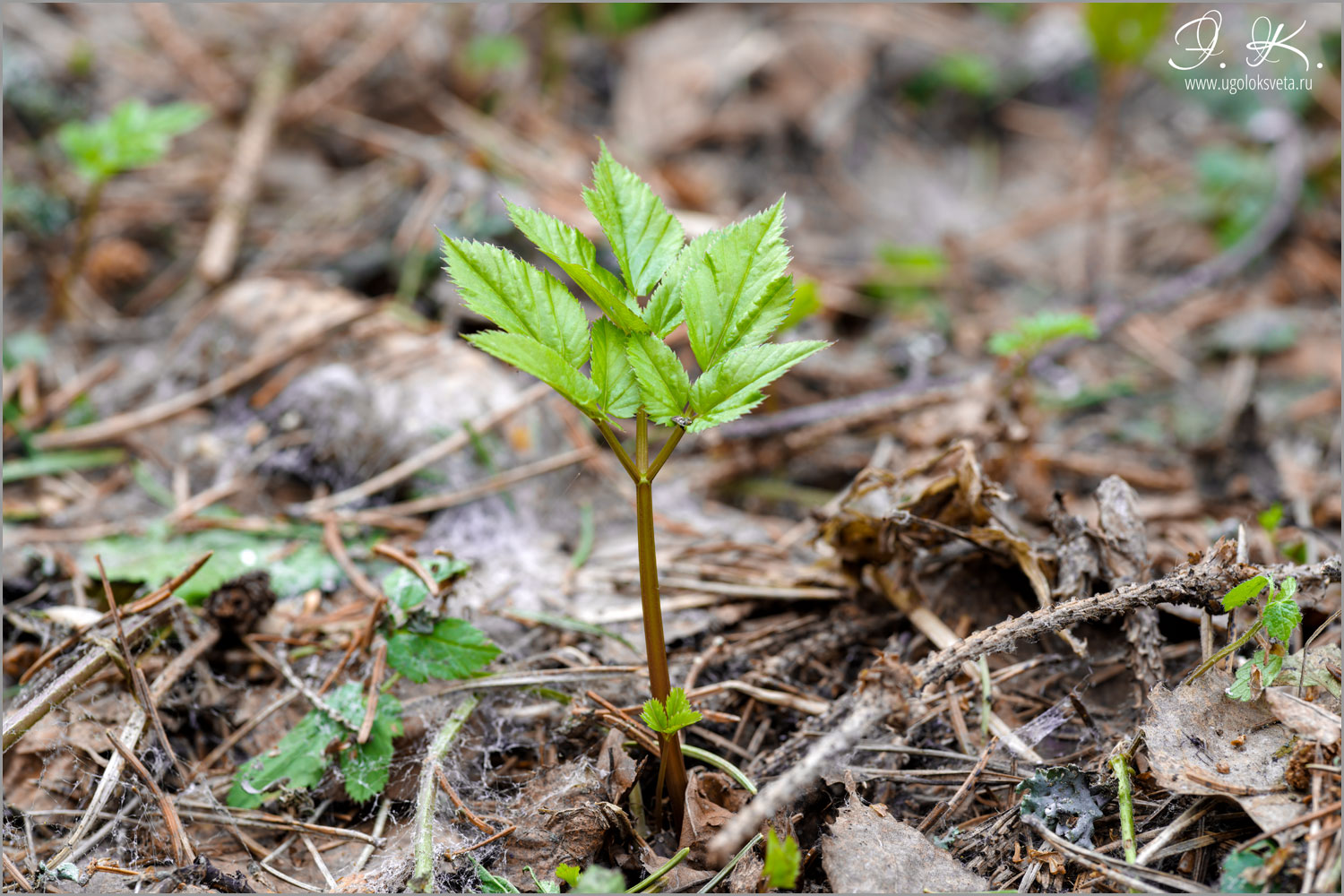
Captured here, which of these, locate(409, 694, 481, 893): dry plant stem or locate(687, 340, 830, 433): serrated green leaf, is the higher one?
locate(687, 340, 830, 433): serrated green leaf

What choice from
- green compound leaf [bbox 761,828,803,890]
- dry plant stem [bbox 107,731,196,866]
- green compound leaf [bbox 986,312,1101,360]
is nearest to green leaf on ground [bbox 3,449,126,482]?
dry plant stem [bbox 107,731,196,866]

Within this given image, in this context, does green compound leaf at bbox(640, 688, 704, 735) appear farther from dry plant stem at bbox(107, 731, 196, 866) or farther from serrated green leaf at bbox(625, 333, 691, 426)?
dry plant stem at bbox(107, 731, 196, 866)

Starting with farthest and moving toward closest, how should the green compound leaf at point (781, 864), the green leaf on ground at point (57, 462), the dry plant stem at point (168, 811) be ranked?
the green leaf on ground at point (57, 462) < the dry plant stem at point (168, 811) < the green compound leaf at point (781, 864)

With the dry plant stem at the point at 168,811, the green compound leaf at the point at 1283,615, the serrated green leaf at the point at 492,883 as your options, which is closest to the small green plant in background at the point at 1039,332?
the green compound leaf at the point at 1283,615

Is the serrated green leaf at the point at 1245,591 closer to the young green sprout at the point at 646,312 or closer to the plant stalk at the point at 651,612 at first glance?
the young green sprout at the point at 646,312

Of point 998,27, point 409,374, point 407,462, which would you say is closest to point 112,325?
point 409,374

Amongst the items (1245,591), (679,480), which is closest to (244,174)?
(679,480)
